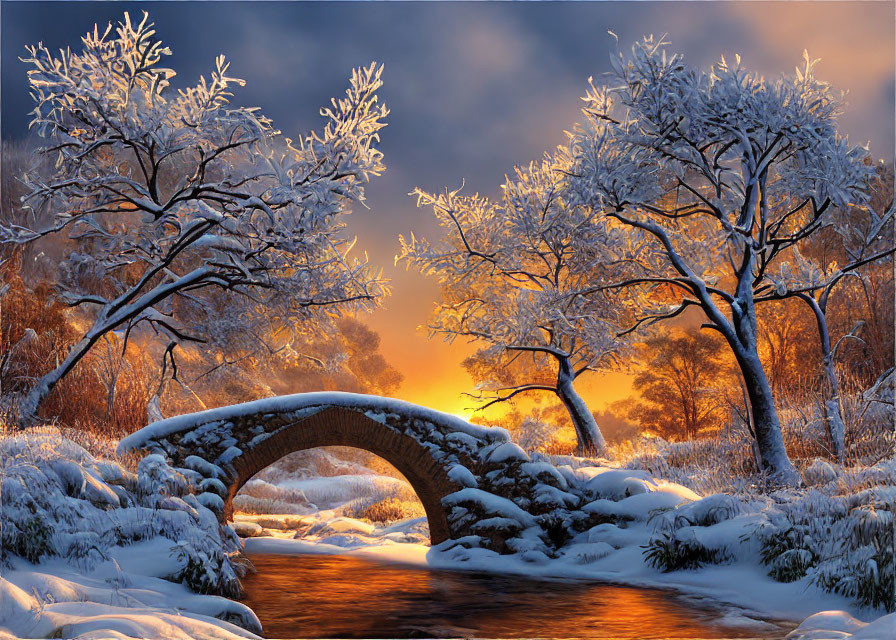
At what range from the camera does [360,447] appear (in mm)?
12359

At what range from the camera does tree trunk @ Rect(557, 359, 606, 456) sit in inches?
717

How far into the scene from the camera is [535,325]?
56.4 feet

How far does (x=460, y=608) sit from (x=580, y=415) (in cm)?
1055

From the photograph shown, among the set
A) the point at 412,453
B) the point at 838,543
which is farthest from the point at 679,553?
the point at 412,453

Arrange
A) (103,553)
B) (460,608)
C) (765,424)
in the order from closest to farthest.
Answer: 1. (103,553)
2. (460,608)
3. (765,424)

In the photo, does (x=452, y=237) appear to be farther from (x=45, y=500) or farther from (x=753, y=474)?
(x=45, y=500)

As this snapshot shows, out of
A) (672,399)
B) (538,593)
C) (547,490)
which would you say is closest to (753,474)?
(547,490)

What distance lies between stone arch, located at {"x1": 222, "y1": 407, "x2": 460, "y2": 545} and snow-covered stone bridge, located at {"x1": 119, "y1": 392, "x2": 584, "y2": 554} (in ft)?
0.05

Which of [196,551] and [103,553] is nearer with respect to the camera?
[103,553]

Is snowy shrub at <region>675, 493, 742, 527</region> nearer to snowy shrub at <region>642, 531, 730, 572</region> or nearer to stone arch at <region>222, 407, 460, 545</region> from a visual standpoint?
snowy shrub at <region>642, 531, 730, 572</region>

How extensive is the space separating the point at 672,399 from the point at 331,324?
15850 mm

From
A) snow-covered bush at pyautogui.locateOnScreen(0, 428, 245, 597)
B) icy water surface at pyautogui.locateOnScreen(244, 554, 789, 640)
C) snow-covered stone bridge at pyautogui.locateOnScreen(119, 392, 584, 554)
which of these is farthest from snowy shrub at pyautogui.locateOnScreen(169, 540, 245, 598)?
snow-covered stone bridge at pyautogui.locateOnScreen(119, 392, 584, 554)

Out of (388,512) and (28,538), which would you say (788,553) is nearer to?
(28,538)

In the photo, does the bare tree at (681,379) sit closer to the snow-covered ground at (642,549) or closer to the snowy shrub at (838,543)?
the snow-covered ground at (642,549)
